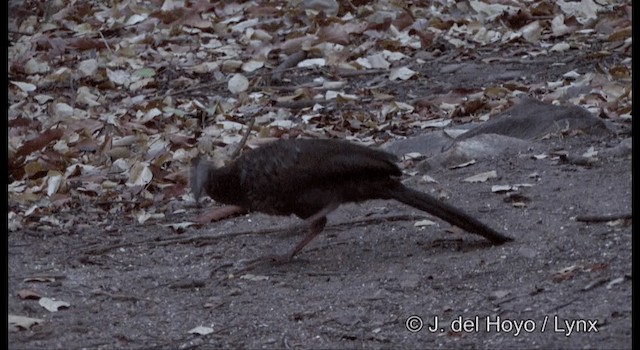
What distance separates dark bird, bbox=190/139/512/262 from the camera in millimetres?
5461

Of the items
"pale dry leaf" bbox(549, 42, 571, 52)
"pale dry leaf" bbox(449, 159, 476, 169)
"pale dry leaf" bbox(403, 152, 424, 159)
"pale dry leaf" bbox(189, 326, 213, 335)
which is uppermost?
"pale dry leaf" bbox(189, 326, 213, 335)

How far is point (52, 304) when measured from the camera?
5.01 metres

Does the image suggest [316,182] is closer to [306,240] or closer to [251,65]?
[306,240]

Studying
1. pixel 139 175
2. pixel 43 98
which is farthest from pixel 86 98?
pixel 139 175

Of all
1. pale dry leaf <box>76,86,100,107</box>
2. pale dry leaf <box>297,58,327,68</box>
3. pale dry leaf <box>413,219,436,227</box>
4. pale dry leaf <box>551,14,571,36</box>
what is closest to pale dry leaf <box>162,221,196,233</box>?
pale dry leaf <box>413,219,436,227</box>

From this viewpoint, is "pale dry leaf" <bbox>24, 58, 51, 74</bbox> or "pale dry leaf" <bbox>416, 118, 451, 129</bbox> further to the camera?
"pale dry leaf" <bbox>24, 58, 51, 74</bbox>

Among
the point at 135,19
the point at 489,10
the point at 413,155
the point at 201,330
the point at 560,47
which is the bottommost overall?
the point at 135,19

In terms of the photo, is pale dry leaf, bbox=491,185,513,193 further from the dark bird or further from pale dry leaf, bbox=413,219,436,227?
the dark bird

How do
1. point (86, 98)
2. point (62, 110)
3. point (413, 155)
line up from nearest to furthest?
point (413, 155), point (62, 110), point (86, 98)

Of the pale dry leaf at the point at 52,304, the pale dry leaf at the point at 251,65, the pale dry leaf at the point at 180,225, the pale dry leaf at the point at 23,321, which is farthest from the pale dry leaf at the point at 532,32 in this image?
the pale dry leaf at the point at 23,321

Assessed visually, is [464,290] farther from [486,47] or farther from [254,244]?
[486,47]

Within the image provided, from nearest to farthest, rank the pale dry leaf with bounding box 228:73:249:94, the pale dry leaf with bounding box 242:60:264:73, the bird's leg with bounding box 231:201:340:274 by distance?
the bird's leg with bounding box 231:201:340:274, the pale dry leaf with bounding box 228:73:249:94, the pale dry leaf with bounding box 242:60:264:73

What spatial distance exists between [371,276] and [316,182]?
51cm

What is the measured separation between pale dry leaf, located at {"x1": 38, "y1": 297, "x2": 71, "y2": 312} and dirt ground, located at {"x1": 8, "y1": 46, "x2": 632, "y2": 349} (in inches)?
1.6
